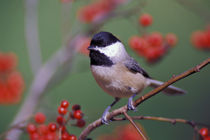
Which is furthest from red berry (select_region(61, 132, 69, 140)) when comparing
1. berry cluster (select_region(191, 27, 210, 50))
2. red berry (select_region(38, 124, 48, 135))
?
berry cluster (select_region(191, 27, 210, 50))

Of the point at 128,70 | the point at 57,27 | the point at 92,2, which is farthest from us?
the point at 57,27

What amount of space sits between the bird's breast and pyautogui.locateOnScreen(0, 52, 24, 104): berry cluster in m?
0.74

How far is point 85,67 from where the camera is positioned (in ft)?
6.30

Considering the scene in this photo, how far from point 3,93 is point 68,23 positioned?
0.72m

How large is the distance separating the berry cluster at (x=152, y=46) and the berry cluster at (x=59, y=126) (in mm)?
989

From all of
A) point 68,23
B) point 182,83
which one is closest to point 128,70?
point 68,23

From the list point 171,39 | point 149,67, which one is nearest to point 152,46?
point 171,39

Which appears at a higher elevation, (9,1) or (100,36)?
(9,1)

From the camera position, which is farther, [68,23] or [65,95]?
[65,95]

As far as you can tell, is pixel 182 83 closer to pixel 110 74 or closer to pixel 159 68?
pixel 159 68

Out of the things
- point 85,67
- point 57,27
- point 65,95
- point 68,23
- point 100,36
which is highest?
point 57,27

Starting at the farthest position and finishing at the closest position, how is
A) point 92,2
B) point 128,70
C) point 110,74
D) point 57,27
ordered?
point 57,27, point 92,2, point 128,70, point 110,74

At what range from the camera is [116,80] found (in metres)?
1.71

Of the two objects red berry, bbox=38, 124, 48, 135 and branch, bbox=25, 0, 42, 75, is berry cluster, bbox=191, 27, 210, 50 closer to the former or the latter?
branch, bbox=25, 0, 42, 75
